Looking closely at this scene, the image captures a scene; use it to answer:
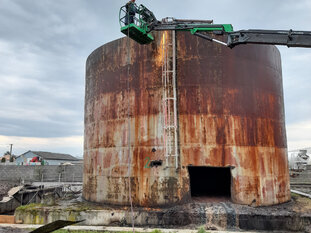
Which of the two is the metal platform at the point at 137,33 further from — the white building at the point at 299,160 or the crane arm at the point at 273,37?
the white building at the point at 299,160

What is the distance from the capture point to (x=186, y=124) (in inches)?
469

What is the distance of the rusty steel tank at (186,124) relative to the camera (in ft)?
38.4

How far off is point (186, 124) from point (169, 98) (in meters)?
1.44

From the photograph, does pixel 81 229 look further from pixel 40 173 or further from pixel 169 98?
pixel 40 173

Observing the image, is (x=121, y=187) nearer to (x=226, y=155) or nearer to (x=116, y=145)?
(x=116, y=145)

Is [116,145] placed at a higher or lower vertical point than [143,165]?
higher

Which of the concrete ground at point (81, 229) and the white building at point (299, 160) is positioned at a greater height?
the white building at point (299, 160)

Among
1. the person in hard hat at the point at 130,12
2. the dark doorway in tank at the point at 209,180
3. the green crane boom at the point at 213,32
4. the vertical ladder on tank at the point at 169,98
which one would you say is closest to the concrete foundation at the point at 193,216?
the vertical ladder on tank at the point at 169,98

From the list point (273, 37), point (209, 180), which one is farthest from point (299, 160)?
point (273, 37)

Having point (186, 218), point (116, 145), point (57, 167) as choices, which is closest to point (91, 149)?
point (116, 145)

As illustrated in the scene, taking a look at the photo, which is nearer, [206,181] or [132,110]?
[132,110]

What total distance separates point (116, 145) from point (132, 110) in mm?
1936

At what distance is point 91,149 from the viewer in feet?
46.9

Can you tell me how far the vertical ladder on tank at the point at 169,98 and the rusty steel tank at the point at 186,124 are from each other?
5 cm
